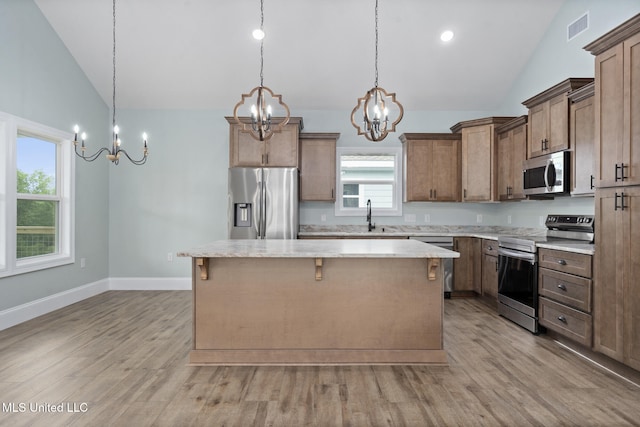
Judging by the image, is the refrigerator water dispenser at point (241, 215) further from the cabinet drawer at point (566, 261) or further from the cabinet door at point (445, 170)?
the cabinet drawer at point (566, 261)

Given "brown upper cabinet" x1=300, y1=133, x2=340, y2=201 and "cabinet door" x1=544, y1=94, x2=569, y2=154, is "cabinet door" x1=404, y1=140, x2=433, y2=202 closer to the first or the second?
"brown upper cabinet" x1=300, y1=133, x2=340, y2=201

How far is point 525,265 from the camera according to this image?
3896 mm

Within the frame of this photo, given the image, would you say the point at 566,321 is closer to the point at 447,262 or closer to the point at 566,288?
the point at 566,288

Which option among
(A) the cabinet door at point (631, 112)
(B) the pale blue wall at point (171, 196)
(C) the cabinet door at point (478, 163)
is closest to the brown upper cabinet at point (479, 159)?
(C) the cabinet door at point (478, 163)

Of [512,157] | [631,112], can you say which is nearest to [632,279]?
[631,112]

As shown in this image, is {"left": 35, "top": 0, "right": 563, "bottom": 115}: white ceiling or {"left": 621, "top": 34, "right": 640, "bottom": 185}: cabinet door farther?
{"left": 35, "top": 0, "right": 563, "bottom": 115}: white ceiling

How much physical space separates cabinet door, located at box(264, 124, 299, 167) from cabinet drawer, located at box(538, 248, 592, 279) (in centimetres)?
320

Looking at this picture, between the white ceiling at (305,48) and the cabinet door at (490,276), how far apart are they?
8.31 ft

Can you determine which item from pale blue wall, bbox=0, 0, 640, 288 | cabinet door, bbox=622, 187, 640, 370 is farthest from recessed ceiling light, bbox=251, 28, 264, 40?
cabinet door, bbox=622, 187, 640, 370

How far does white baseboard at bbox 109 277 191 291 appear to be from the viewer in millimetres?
5770

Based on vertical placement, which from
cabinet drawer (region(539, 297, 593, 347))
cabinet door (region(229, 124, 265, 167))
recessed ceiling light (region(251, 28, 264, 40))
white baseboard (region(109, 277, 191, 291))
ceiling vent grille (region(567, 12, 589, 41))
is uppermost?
recessed ceiling light (region(251, 28, 264, 40))

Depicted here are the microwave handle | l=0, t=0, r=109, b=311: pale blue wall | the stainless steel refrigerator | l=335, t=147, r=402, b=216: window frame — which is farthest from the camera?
l=335, t=147, r=402, b=216: window frame

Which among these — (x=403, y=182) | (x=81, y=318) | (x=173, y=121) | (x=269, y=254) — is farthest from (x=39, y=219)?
(x=403, y=182)

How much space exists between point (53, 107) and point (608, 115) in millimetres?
5671
